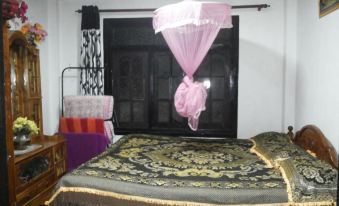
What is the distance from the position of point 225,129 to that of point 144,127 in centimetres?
109

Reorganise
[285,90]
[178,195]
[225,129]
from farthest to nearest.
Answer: [225,129] < [285,90] < [178,195]

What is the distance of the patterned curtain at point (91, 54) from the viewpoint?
3.77m

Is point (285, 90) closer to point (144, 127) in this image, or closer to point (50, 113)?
point (144, 127)

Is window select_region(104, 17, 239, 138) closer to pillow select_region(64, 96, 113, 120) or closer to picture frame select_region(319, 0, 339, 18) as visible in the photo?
pillow select_region(64, 96, 113, 120)

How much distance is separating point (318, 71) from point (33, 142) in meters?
2.94

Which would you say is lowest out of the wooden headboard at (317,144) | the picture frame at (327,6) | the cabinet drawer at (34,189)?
the cabinet drawer at (34,189)

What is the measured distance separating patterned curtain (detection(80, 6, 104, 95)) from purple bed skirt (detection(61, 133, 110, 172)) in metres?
0.60

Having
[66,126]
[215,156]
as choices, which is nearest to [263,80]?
[215,156]

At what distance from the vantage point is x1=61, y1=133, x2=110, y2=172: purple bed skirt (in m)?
3.60

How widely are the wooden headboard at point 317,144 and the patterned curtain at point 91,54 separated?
250cm

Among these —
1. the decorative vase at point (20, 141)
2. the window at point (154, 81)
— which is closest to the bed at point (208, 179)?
the decorative vase at point (20, 141)

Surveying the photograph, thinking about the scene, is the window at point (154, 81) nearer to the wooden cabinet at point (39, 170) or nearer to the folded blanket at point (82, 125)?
the folded blanket at point (82, 125)

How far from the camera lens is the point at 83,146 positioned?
3.65 meters

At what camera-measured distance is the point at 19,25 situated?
329 centimetres
